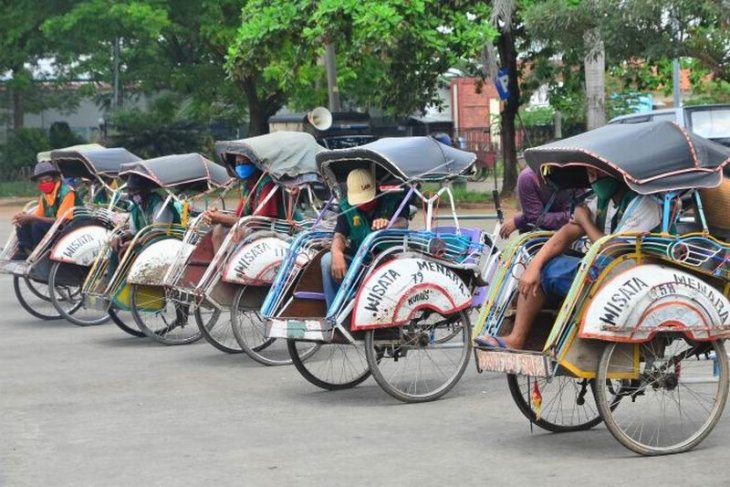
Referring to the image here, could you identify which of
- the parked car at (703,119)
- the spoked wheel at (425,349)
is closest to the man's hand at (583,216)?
the spoked wheel at (425,349)

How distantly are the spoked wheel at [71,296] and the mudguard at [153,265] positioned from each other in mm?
1658

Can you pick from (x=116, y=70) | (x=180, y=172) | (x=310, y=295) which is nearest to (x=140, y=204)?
(x=180, y=172)

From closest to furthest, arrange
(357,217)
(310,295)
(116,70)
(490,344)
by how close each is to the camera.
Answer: (490,344), (357,217), (310,295), (116,70)

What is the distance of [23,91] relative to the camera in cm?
4812

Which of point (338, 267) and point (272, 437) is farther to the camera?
point (338, 267)

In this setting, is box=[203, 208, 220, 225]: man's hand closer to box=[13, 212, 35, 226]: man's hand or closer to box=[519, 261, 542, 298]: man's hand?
box=[13, 212, 35, 226]: man's hand

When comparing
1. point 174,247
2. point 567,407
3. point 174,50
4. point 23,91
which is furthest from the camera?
point 23,91

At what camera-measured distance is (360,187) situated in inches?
391

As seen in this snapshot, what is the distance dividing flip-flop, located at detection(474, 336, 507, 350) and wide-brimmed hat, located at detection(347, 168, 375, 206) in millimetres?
2264

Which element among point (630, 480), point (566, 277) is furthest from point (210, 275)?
point (630, 480)

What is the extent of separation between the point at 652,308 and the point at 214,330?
6.01 meters

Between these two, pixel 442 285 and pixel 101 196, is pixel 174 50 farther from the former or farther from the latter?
pixel 442 285

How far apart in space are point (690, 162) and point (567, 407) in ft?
6.48

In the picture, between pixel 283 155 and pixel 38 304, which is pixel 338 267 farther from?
pixel 38 304
